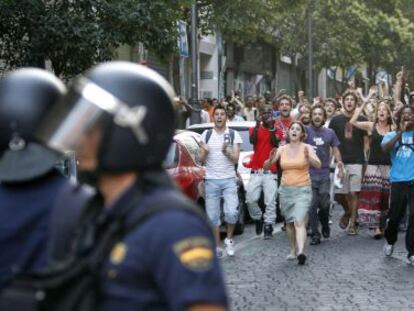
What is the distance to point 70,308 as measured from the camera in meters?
2.60

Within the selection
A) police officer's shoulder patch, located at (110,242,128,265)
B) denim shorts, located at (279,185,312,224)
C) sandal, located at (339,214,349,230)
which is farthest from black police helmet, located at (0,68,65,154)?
sandal, located at (339,214,349,230)

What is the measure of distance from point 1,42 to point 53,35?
5.54 ft

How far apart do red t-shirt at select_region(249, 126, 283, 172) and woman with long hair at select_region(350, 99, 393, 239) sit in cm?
125

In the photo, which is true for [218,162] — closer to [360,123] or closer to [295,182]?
[295,182]

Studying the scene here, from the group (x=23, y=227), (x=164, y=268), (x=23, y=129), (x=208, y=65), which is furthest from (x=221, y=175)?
(x=208, y=65)

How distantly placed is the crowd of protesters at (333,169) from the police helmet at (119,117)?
880cm

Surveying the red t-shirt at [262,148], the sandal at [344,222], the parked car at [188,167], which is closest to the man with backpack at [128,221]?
the parked car at [188,167]

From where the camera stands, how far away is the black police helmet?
11.2 feet

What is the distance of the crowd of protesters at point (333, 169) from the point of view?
1152cm

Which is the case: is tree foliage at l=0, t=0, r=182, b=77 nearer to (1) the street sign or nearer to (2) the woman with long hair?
(2) the woman with long hair

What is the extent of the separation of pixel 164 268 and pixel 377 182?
11.8m

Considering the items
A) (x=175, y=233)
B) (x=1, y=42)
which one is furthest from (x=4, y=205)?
(x=1, y=42)

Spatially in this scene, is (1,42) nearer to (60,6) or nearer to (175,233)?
(60,6)

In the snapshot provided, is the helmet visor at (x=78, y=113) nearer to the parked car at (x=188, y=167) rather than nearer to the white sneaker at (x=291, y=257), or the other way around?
the white sneaker at (x=291, y=257)
